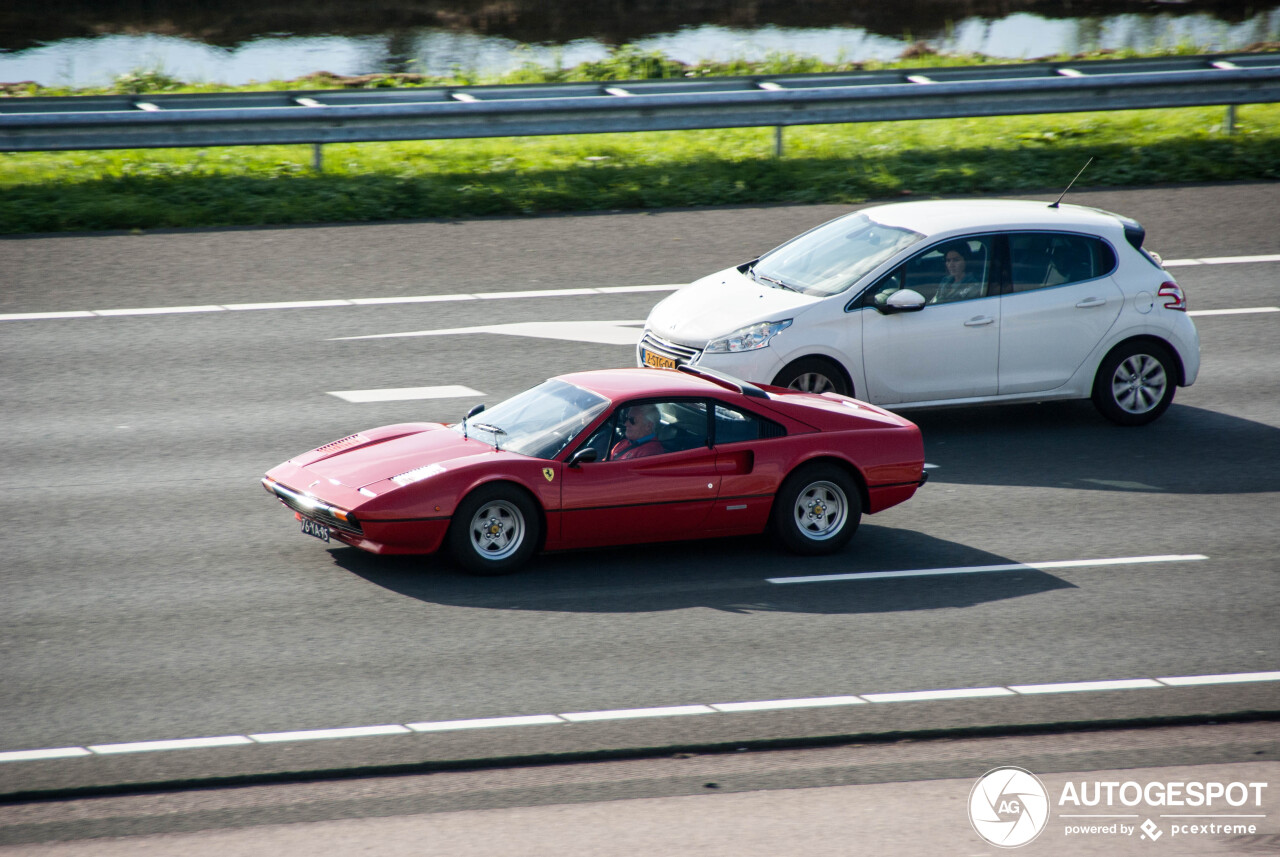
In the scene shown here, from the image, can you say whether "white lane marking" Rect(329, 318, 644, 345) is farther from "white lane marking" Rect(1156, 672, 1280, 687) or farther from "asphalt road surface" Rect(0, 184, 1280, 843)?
"white lane marking" Rect(1156, 672, 1280, 687)

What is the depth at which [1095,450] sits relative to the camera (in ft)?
39.5

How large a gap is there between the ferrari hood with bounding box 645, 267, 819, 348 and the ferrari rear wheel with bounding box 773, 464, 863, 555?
7.68ft

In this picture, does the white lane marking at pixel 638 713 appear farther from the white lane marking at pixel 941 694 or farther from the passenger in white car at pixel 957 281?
the passenger in white car at pixel 957 281

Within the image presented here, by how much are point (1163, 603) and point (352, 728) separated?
4.95m

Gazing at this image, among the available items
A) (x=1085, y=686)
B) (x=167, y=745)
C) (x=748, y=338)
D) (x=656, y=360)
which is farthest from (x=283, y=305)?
(x=1085, y=686)

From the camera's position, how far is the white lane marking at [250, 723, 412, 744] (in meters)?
6.94

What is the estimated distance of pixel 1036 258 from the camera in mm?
12383

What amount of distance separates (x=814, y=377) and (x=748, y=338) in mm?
646

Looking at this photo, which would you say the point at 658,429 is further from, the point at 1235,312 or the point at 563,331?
the point at 1235,312

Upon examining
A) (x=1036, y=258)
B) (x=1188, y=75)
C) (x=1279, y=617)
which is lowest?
(x=1279, y=617)

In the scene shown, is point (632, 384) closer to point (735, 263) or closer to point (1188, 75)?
point (735, 263)

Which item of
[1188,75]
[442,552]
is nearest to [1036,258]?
[442,552]

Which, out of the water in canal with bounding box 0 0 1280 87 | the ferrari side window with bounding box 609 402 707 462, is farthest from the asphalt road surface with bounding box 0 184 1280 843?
the water in canal with bounding box 0 0 1280 87

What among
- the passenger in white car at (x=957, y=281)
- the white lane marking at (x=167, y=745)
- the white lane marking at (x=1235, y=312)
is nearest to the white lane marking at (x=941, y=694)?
Answer: the white lane marking at (x=167, y=745)
